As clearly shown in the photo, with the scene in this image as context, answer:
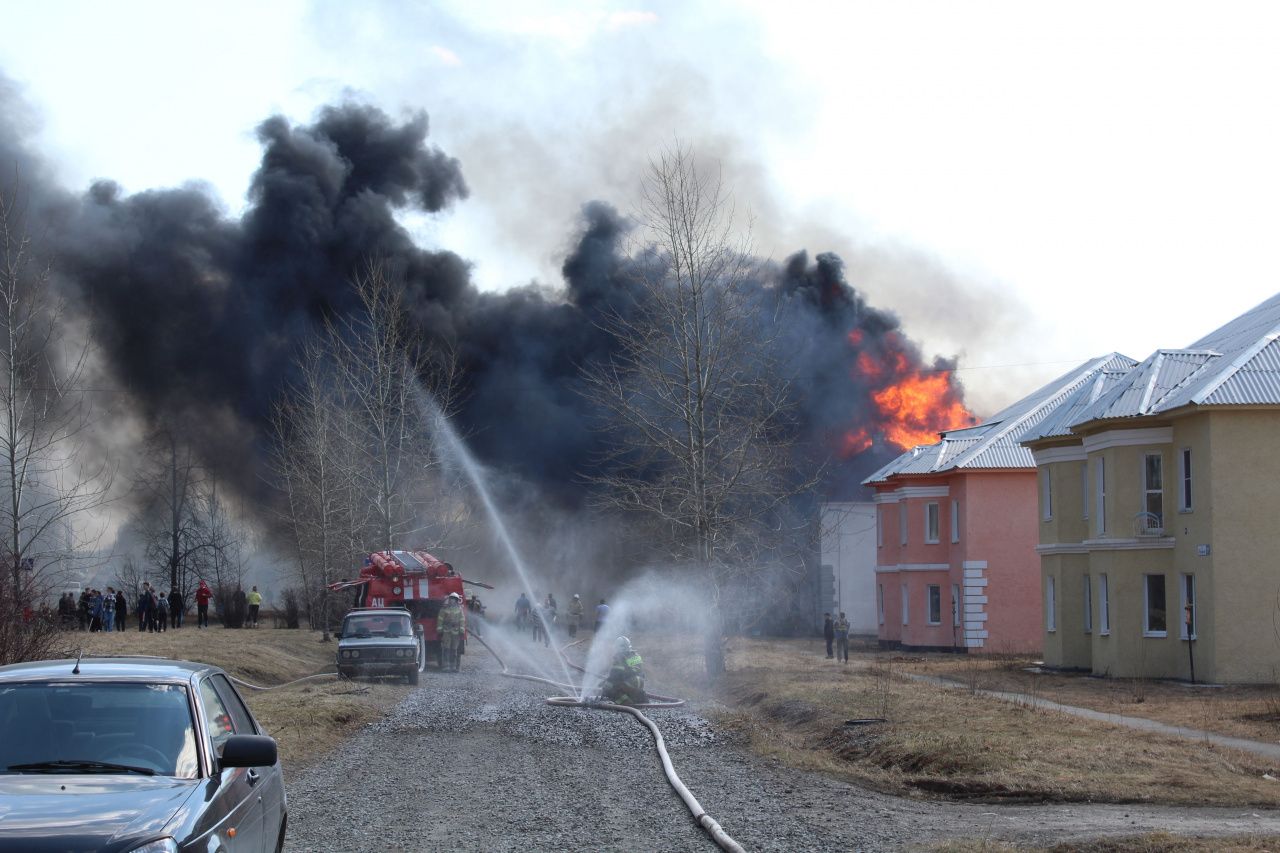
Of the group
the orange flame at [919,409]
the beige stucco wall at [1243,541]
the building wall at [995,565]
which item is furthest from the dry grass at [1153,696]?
the orange flame at [919,409]

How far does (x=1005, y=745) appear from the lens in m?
15.3

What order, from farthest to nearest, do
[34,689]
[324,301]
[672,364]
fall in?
[324,301] → [672,364] → [34,689]

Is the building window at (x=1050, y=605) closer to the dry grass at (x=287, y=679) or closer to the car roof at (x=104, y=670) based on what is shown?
the dry grass at (x=287, y=679)

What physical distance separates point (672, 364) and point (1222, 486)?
12706 mm

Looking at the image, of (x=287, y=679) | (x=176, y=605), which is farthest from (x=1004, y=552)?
(x=176, y=605)

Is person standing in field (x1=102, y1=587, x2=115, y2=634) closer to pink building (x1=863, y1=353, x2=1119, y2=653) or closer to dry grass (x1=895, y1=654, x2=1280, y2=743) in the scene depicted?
dry grass (x1=895, y1=654, x2=1280, y2=743)

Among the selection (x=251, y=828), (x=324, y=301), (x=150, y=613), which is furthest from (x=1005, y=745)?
(x=324, y=301)

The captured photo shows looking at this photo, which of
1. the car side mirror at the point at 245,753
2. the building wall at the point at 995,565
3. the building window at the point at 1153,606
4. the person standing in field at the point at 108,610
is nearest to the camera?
the car side mirror at the point at 245,753

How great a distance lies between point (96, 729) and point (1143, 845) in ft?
24.2

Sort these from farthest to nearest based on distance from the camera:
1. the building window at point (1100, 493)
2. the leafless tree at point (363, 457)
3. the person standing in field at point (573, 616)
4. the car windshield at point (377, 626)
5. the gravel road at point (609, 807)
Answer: the person standing in field at point (573, 616) → the leafless tree at point (363, 457) → the building window at point (1100, 493) → the car windshield at point (377, 626) → the gravel road at point (609, 807)

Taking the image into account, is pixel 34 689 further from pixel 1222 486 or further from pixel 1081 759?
pixel 1222 486

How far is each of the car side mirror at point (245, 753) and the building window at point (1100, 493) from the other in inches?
1092

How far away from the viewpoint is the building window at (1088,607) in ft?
109

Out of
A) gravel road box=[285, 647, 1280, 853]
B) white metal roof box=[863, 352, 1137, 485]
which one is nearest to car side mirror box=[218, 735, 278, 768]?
gravel road box=[285, 647, 1280, 853]
